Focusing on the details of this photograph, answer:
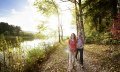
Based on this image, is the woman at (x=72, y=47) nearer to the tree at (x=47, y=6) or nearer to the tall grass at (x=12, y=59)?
the tall grass at (x=12, y=59)

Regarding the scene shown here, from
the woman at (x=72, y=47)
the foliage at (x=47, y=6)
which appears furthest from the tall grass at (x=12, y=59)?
the foliage at (x=47, y=6)

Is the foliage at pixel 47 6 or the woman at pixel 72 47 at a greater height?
the foliage at pixel 47 6

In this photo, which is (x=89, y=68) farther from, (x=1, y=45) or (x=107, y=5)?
(x=107, y=5)

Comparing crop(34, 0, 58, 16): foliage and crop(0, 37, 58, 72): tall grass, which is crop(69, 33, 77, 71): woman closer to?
crop(0, 37, 58, 72): tall grass

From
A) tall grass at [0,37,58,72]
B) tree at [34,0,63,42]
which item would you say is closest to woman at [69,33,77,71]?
tall grass at [0,37,58,72]

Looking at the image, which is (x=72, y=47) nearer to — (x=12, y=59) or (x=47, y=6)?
(x=12, y=59)

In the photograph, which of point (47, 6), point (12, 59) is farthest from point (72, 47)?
point (47, 6)

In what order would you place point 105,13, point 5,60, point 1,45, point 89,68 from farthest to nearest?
point 105,13 < point 89,68 < point 5,60 < point 1,45

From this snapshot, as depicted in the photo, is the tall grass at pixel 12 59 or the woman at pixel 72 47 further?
the woman at pixel 72 47

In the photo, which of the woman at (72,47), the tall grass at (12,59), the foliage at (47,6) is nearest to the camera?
the tall grass at (12,59)

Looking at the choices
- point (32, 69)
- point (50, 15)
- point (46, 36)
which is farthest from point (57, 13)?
point (32, 69)

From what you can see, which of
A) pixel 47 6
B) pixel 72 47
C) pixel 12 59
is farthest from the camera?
pixel 47 6

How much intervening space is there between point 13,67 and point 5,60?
0.57 m

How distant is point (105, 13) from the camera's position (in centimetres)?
2523
